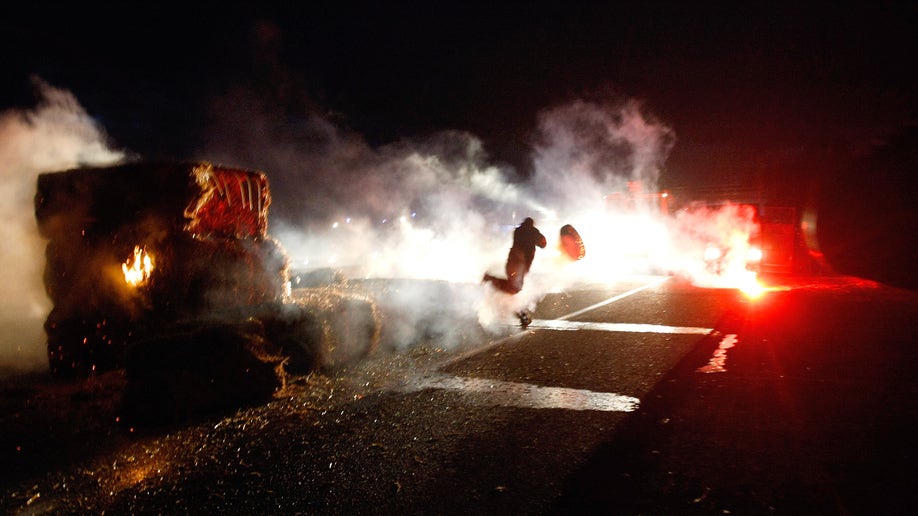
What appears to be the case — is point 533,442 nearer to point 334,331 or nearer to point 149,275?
point 334,331

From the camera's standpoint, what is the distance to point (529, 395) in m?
4.99

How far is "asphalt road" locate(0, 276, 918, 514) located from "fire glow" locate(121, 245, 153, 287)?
44.8 inches

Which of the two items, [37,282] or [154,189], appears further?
[37,282]

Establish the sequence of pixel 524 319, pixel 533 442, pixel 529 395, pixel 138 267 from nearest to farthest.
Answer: pixel 533 442 < pixel 529 395 < pixel 138 267 < pixel 524 319

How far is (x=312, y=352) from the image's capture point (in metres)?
5.78

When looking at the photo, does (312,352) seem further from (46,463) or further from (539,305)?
(539,305)

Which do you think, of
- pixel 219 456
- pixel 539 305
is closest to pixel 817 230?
pixel 219 456

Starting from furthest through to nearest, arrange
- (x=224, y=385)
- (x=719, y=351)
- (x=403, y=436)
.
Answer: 1. (x=719, y=351)
2. (x=224, y=385)
3. (x=403, y=436)

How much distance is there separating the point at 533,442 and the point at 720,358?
3.61 metres

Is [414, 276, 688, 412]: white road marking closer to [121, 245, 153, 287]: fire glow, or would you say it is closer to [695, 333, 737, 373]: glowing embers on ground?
[695, 333, 737, 373]: glowing embers on ground

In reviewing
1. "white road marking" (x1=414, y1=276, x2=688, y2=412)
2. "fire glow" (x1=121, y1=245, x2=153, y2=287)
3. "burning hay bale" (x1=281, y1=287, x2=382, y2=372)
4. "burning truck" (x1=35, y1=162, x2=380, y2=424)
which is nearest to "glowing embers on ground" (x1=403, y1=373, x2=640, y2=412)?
"white road marking" (x1=414, y1=276, x2=688, y2=412)

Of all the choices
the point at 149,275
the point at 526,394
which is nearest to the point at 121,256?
the point at 149,275

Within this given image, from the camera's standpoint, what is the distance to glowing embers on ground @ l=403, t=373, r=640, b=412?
15.2 feet

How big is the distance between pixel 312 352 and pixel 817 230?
5.40 metres
